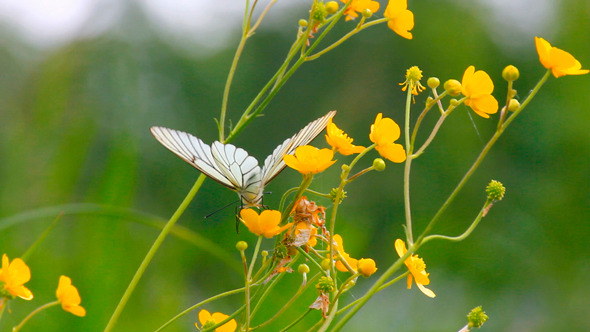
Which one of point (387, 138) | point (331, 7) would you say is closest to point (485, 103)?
point (387, 138)

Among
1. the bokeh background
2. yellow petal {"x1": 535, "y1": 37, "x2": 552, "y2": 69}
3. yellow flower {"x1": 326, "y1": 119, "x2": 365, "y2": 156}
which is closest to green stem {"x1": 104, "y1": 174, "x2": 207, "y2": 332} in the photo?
yellow flower {"x1": 326, "y1": 119, "x2": 365, "y2": 156}

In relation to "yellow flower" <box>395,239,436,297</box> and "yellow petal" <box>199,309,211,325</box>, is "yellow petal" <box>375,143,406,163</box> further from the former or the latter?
"yellow petal" <box>199,309,211,325</box>

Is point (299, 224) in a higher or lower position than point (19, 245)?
lower

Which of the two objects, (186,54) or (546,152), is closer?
(546,152)

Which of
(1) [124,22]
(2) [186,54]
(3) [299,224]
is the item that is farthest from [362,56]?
(3) [299,224]

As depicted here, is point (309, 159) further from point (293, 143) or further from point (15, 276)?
point (15, 276)

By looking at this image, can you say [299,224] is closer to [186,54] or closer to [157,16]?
[157,16]
